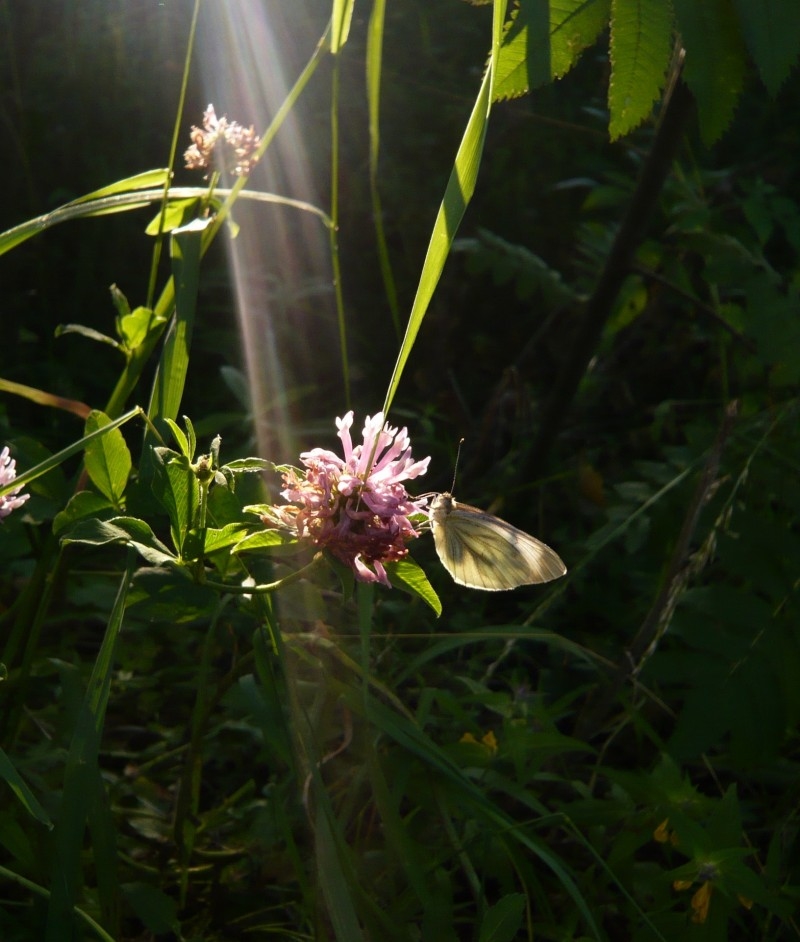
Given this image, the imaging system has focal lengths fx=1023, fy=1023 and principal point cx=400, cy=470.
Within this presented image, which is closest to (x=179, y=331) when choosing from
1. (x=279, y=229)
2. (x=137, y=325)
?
(x=137, y=325)

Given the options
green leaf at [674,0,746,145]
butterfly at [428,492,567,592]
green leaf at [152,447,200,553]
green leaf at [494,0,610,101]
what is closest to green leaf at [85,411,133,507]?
green leaf at [152,447,200,553]

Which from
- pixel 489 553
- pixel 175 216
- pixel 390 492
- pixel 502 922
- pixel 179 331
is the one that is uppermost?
pixel 175 216

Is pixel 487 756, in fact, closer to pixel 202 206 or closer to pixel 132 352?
pixel 132 352

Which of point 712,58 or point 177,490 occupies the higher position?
point 712,58

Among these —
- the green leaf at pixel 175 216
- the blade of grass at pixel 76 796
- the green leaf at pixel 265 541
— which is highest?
the green leaf at pixel 175 216

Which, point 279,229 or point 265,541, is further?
point 279,229

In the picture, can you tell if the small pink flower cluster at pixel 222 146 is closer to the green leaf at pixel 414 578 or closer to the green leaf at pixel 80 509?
the green leaf at pixel 80 509

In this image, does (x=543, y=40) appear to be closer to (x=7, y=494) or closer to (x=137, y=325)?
(x=137, y=325)

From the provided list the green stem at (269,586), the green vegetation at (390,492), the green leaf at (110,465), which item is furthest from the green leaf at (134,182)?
the green stem at (269,586)
